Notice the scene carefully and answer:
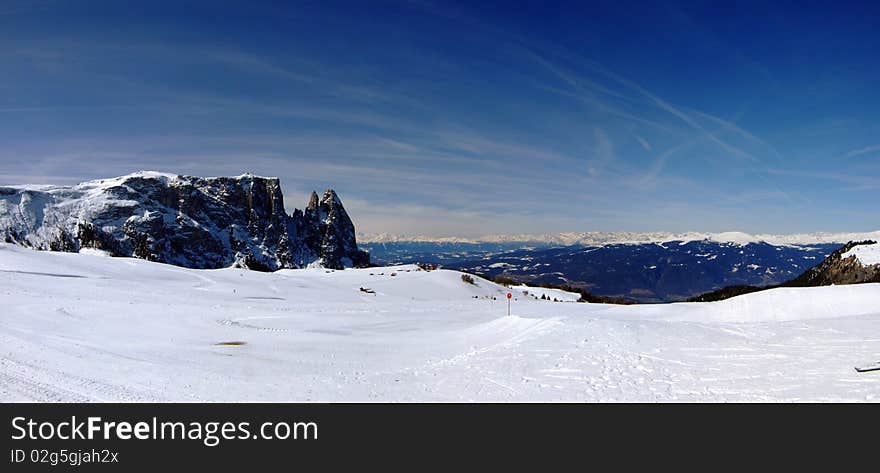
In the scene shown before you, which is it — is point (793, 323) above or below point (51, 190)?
below

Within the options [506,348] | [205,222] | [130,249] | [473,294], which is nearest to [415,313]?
[506,348]

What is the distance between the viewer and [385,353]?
1953 centimetres

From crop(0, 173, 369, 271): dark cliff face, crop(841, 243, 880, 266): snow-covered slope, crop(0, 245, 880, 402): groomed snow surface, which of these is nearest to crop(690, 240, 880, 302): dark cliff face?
crop(841, 243, 880, 266): snow-covered slope

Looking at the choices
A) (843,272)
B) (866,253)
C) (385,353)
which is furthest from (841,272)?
(385,353)

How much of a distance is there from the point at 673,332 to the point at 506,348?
8052mm

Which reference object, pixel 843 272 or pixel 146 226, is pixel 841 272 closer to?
pixel 843 272

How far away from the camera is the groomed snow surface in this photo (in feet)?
40.1

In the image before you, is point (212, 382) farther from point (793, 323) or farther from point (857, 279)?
point (857, 279)

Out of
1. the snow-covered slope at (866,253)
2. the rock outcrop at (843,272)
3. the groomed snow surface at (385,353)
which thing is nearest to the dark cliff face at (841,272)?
the rock outcrop at (843,272)

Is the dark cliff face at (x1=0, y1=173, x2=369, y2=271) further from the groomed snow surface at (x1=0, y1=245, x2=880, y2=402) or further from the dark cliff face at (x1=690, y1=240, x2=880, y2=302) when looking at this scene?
the dark cliff face at (x1=690, y1=240, x2=880, y2=302)

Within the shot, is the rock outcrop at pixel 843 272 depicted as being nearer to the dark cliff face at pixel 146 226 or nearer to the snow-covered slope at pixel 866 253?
the snow-covered slope at pixel 866 253

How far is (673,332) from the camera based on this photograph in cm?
2041

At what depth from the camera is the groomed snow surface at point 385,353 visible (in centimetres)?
1221
